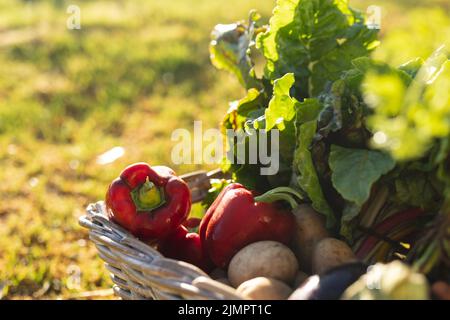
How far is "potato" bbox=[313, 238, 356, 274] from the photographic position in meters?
2.03

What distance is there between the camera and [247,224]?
227 centimetres

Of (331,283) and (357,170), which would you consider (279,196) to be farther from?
(331,283)

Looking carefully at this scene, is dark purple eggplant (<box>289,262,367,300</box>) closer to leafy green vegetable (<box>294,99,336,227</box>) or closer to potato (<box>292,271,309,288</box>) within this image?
potato (<box>292,271,309,288</box>)

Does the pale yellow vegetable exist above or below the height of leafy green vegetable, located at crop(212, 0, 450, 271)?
below

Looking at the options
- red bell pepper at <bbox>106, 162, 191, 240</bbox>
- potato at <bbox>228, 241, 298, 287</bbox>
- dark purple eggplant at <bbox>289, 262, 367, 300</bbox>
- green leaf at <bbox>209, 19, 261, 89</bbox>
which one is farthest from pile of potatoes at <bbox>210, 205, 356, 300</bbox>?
green leaf at <bbox>209, 19, 261, 89</bbox>

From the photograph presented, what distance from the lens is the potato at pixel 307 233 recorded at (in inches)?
86.9

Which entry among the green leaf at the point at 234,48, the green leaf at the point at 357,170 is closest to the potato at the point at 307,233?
the green leaf at the point at 357,170

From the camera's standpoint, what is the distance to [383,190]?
2.10 meters

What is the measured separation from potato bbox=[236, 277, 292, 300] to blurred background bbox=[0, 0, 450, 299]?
760 millimetres

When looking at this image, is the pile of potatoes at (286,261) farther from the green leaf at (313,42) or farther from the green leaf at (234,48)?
the green leaf at (234,48)

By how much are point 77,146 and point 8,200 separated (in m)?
0.86

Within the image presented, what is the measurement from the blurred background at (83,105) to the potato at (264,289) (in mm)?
760

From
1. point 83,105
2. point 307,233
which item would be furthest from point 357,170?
point 83,105

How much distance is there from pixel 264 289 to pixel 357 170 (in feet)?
1.47
